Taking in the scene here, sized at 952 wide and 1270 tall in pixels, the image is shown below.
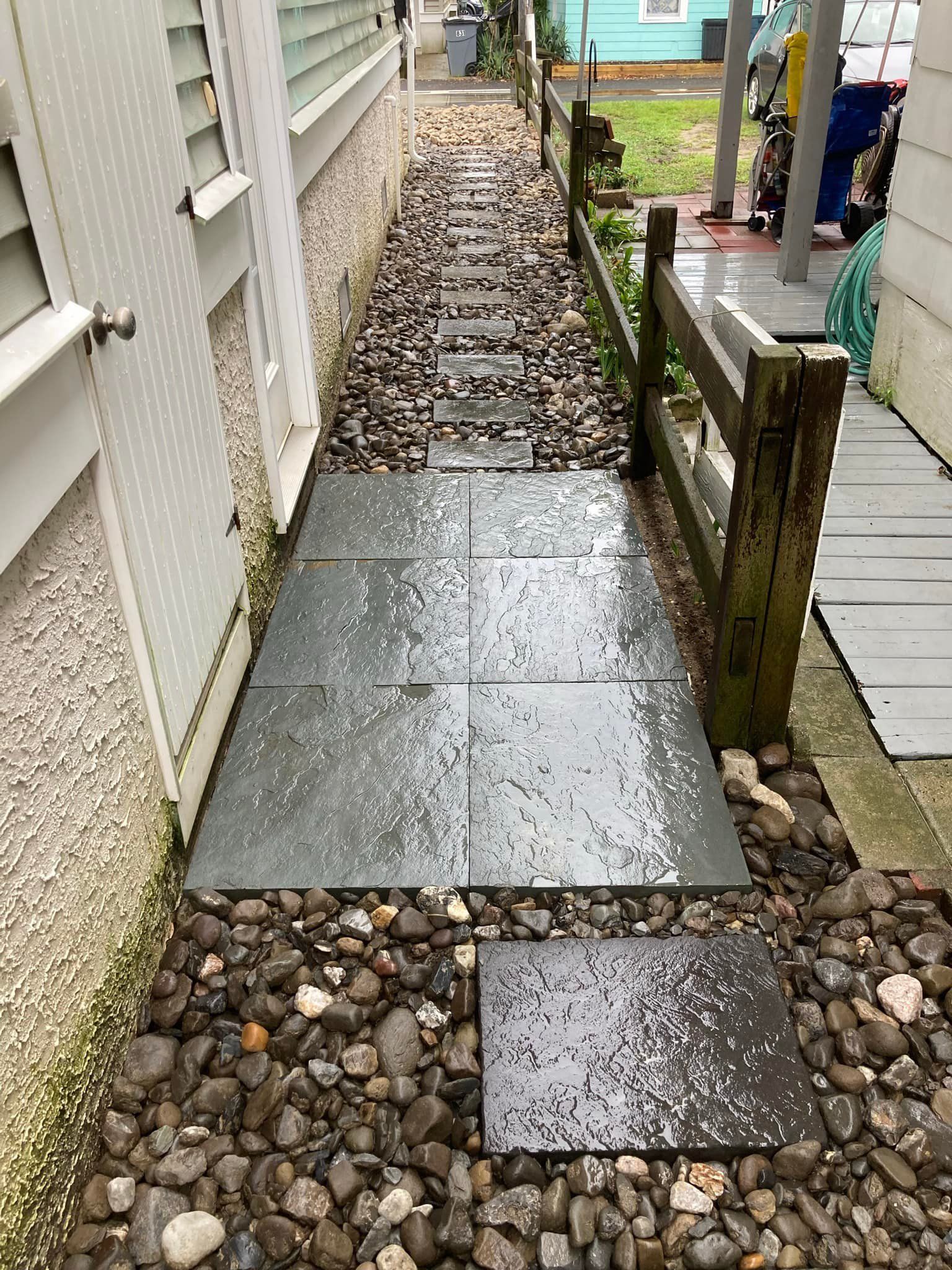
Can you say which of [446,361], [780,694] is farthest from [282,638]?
[446,361]

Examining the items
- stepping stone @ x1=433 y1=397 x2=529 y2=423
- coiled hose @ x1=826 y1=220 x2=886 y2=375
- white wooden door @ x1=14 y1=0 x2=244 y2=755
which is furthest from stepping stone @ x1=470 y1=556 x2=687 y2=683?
coiled hose @ x1=826 y1=220 x2=886 y2=375

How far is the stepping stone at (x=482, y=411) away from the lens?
15.8 ft

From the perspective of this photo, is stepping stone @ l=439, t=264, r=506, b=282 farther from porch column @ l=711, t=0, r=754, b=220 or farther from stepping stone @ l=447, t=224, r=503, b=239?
porch column @ l=711, t=0, r=754, b=220

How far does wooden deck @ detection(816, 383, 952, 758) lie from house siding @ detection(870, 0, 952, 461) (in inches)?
6.7

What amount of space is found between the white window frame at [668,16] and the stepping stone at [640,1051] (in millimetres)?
20862

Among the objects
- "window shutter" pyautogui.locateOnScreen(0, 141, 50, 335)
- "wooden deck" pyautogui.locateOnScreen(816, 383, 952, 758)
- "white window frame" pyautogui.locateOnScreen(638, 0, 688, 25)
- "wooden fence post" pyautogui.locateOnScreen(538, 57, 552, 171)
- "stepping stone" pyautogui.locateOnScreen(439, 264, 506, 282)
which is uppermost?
"window shutter" pyautogui.locateOnScreen(0, 141, 50, 335)

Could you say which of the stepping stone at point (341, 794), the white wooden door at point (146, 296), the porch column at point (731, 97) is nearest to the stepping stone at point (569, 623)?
the stepping stone at point (341, 794)

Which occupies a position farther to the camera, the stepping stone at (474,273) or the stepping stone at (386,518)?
the stepping stone at (474,273)

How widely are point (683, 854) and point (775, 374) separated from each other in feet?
3.53

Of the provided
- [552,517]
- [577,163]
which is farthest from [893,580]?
[577,163]

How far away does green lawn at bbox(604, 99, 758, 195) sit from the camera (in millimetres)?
9484

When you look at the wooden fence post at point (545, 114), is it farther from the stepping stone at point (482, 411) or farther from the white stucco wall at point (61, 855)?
the white stucco wall at point (61, 855)

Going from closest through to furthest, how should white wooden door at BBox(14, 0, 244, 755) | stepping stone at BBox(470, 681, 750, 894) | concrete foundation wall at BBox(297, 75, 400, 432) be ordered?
white wooden door at BBox(14, 0, 244, 755) < stepping stone at BBox(470, 681, 750, 894) < concrete foundation wall at BBox(297, 75, 400, 432)

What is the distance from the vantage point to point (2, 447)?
4.77ft
